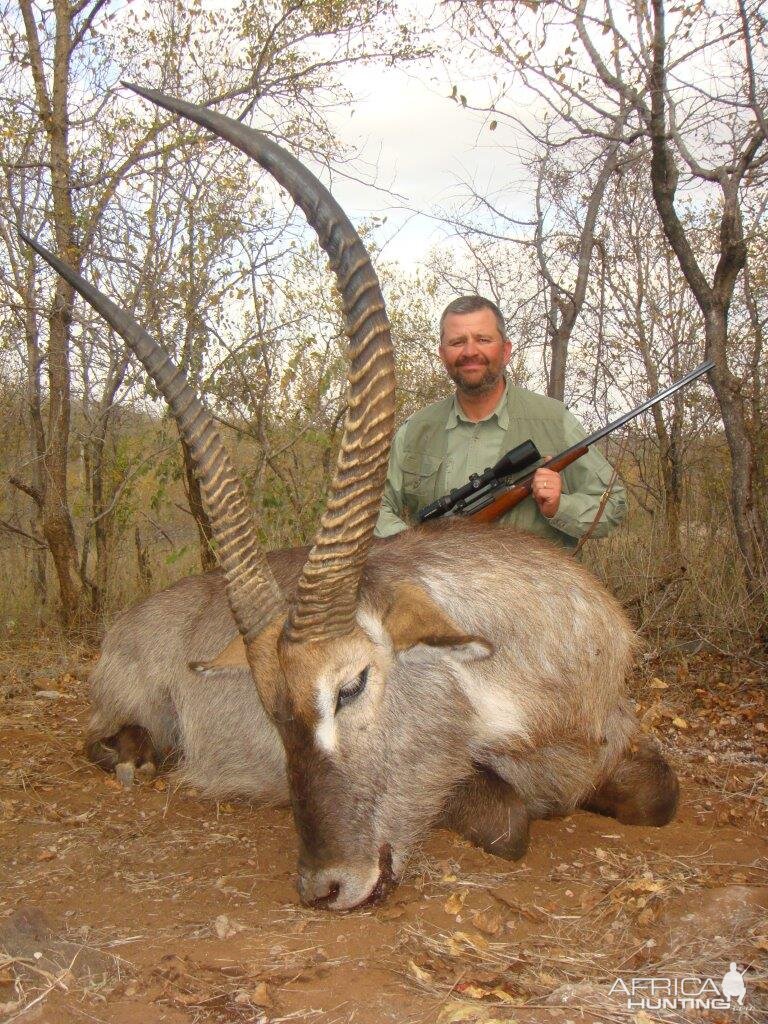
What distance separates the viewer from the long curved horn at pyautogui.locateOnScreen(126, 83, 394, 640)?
110 inches

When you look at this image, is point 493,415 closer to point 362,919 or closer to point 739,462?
point 739,462

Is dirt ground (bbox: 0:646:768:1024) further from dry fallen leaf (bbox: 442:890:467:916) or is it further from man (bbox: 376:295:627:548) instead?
man (bbox: 376:295:627:548)

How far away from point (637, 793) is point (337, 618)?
169cm

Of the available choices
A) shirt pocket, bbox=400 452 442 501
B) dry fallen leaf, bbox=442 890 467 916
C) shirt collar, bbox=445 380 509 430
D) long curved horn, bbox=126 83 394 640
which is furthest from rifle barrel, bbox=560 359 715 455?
dry fallen leaf, bbox=442 890 467 916

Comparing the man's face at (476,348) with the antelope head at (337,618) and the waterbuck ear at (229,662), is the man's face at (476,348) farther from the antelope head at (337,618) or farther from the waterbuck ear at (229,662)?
the waterbuck ear at (229,662)

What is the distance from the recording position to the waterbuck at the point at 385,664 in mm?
2982

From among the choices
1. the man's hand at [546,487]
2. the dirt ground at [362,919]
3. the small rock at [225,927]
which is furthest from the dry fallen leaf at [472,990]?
the man's hand at [546,487]

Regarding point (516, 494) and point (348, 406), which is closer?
point (348, 406)

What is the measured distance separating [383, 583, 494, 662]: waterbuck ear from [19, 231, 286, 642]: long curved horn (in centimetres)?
41

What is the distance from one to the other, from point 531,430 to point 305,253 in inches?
149

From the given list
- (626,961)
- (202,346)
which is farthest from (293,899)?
(202,346)

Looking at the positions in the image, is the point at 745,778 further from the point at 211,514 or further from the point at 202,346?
the point at 202,346

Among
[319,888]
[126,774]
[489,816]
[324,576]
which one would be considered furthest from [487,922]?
[126,774]

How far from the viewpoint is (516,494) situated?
4875mm
